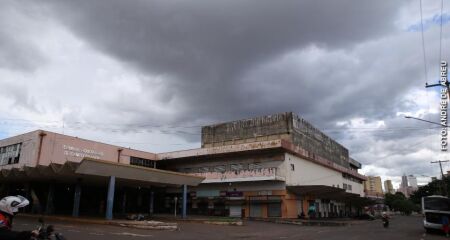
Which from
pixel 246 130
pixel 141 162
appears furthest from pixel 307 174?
pixel 141 162

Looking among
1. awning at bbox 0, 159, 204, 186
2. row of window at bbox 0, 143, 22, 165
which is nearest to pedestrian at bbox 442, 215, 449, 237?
awning at bbox 0, 159, 204, 186

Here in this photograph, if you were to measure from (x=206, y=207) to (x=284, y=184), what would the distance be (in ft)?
35.6

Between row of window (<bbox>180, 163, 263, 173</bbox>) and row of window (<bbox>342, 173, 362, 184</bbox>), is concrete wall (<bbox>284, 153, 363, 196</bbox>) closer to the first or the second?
row of window (<bbox>180, 163, 263, 173</bbox>)

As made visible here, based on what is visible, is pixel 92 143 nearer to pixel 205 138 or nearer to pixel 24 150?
pixel 24 150

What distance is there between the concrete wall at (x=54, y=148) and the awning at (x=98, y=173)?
594 centimetres

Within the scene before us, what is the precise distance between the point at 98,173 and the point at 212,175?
20.2 metres

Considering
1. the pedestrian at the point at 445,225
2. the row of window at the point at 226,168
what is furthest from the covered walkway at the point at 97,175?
the pedestrian at the point at 445,225

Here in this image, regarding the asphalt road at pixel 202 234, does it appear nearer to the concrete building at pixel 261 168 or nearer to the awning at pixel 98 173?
the awning at pixel 98 173

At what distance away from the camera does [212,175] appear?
47.8 meters

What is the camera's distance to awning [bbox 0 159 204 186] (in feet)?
93.3

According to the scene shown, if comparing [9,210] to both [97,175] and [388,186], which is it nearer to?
[97,175]

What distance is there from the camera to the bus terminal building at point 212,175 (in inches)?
1703

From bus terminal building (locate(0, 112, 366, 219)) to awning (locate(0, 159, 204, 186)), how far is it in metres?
0.22

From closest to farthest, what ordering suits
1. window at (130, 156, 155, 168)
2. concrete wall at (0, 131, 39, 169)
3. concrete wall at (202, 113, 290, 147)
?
concrete wall at (0, 131, 39, 169) < concrete wall at (202, 113, 290, 147) < window at (130, 156, 155, 168)
